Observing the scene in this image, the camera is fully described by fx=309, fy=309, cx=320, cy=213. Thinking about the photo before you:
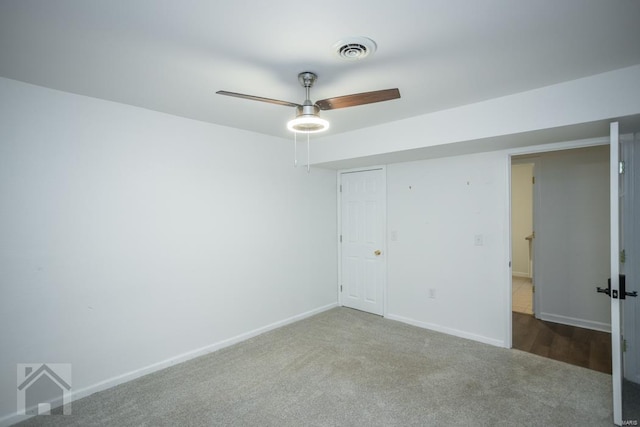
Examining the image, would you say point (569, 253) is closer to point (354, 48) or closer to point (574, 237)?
point (574, 237)

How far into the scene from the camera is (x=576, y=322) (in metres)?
3.96

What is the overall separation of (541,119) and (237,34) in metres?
2.39

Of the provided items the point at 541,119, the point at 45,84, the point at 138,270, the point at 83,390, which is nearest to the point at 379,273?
the point at 541,119

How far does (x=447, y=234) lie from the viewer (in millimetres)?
3775

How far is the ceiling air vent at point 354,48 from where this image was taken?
1739 mm

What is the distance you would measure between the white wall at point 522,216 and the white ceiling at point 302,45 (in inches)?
187

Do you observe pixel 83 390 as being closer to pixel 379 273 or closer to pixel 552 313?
pixel 379 273

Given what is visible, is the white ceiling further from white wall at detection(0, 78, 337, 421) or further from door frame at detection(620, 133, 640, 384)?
door frame at detection(620, 133, 640, 384)

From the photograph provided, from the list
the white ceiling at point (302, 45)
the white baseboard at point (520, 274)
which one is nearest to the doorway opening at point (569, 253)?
the white ceiling at point (302, 45)

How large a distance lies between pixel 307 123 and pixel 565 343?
147 inches

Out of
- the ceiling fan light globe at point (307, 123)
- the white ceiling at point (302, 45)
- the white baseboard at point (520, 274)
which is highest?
the white ceiling at point (302, 45)

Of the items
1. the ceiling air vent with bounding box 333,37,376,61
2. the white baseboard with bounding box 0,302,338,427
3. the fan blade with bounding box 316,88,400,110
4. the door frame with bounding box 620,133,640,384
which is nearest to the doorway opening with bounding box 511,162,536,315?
the door frame with bounding box 620,133,640,384

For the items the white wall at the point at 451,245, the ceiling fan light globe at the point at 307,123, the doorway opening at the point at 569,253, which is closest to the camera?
the ceiling fan light globe at the point at 307,123

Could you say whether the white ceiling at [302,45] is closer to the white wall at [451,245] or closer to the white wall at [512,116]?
the white wall at [512,116]
